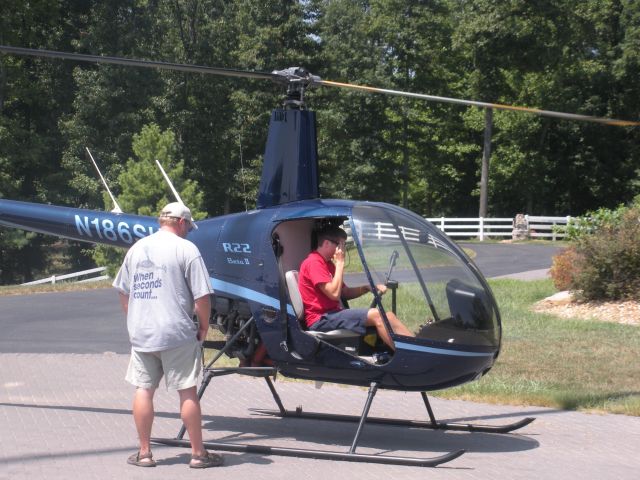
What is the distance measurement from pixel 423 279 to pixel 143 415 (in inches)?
93.9

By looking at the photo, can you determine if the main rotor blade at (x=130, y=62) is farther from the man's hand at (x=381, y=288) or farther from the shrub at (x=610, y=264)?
the shrub at (x=610, y=264)

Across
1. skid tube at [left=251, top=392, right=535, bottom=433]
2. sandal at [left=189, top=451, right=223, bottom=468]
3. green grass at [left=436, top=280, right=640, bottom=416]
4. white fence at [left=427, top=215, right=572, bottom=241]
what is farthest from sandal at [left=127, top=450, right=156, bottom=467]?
white fence at [left=427, top=215, right=572, bottom=241]

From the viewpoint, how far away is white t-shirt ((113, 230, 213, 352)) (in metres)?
6.79

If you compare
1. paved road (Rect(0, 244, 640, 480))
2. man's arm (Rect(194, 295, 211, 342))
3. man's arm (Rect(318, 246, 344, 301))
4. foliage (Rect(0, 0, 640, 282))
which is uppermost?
foliage (Rect(0, 0, 640, 282))

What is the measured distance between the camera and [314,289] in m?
7.68

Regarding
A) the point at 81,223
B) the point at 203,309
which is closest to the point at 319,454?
the point at 203,309

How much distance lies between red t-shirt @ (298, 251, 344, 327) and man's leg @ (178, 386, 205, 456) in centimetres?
126

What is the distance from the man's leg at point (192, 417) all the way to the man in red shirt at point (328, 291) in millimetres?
1234

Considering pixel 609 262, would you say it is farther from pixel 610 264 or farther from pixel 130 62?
pixel 130 62

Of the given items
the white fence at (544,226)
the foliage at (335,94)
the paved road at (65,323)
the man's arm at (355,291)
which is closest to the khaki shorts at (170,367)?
the man's arm at (355,291)

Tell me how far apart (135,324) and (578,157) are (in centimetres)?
4890

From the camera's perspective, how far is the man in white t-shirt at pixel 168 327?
6793 mm

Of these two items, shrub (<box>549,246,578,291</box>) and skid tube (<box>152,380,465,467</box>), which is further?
shrub (<box>549,246,578,291</box>)

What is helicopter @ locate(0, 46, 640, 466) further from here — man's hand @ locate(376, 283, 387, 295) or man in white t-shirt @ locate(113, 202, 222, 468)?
man in white t-shirt @ locate(113, 202, 222, 468)
